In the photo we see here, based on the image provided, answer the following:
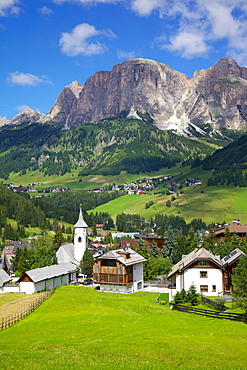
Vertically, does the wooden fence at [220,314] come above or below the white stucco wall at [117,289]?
above

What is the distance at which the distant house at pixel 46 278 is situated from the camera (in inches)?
3132

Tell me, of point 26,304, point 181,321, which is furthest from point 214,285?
point 26,304

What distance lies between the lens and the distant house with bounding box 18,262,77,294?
79.6m

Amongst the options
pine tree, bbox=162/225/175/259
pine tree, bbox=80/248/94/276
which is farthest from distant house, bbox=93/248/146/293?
pine tree, bbox=162/225/175/259

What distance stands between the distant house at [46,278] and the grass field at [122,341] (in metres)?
25.7

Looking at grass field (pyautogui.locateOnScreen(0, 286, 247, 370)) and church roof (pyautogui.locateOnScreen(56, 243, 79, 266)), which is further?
church roof (pyautogui.locateOnScreen(56, 243, 79, 266))

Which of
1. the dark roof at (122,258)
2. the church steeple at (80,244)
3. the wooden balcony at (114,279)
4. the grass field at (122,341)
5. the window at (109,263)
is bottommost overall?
the grass field at (122,341)

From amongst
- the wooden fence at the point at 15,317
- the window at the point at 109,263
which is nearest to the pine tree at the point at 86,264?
the window at the point at 109,263

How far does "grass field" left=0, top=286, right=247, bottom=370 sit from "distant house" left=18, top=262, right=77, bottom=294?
25.7 meters

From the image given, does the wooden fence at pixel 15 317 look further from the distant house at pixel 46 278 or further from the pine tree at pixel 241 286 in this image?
the pine tree at pixel 241 286

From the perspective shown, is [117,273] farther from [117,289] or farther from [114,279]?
[117,289]

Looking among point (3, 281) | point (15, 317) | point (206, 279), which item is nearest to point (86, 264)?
point (3, 281)

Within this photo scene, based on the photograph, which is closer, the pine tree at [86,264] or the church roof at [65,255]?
the pine tree at [86,264]

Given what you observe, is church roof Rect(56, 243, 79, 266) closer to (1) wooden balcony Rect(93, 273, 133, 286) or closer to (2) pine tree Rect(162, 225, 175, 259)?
(1) wooden balcony Rect(93, 273, 133, 286)
